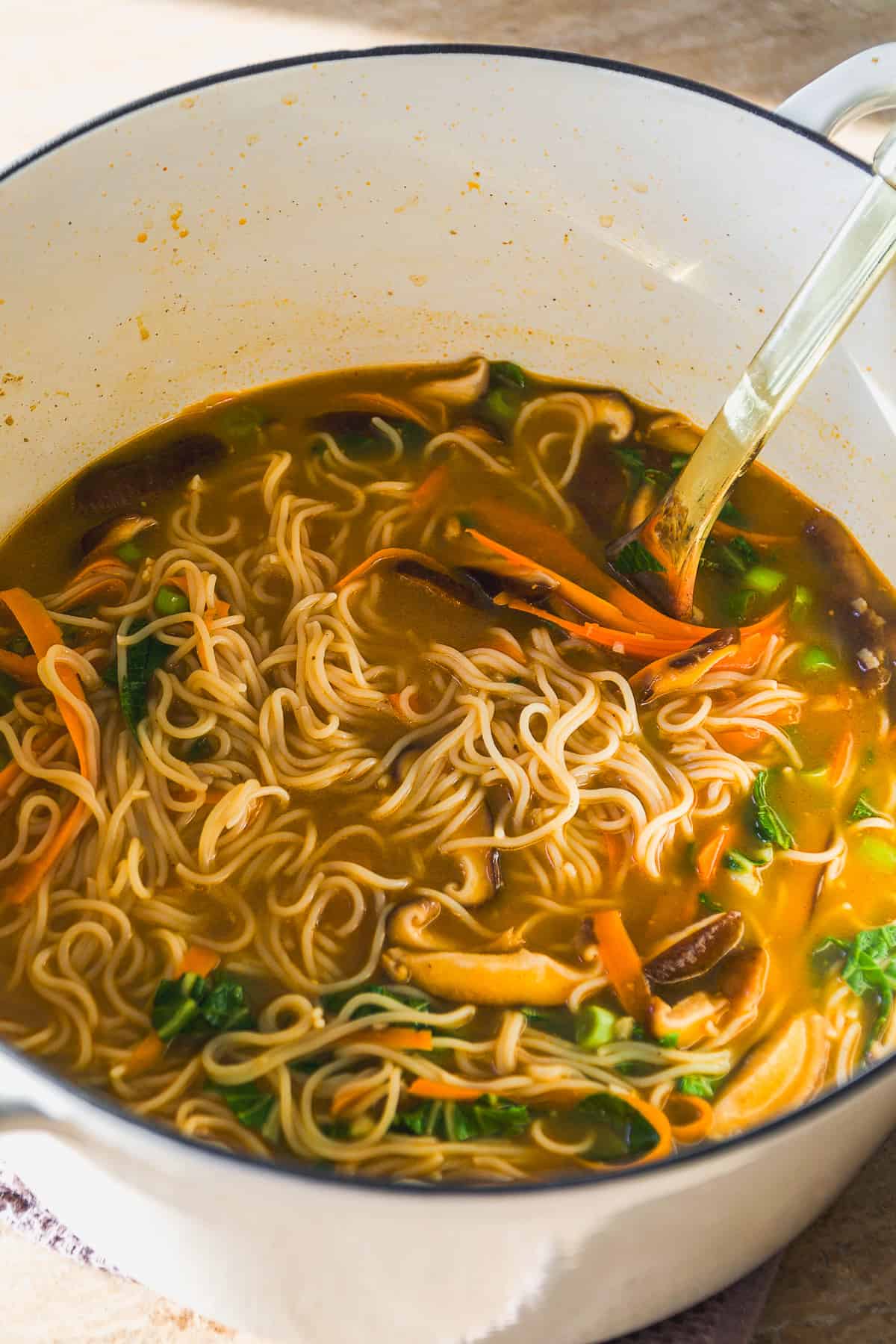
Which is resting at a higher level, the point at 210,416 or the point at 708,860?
the point at 210,416

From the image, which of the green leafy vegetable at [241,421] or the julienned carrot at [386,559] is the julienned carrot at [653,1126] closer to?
the julienned carrot at [386,559]

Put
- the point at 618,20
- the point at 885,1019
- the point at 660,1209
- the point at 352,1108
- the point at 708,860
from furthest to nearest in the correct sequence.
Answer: the point at 618,20
the point at 708,860
the point at 885,1019
the point at 352,1108
the point at 660,1209

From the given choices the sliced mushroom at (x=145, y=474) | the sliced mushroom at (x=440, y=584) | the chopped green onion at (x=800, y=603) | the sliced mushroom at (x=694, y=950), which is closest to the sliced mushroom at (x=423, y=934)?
the sliced mushroom at (x=694, y=950)

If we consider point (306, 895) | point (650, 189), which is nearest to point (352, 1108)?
point (306, 895)

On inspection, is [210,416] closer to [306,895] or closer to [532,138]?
[532,138]

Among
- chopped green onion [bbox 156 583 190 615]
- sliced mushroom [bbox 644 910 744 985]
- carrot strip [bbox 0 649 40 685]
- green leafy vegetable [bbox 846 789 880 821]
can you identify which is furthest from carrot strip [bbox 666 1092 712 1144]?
carrot strip [bbox 0 649 40 685]

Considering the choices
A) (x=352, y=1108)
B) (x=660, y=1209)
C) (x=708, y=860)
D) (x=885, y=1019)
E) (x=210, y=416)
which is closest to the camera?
(x=660, y=1209)

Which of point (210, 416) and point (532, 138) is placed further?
point (210, 416)
